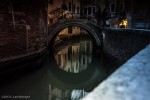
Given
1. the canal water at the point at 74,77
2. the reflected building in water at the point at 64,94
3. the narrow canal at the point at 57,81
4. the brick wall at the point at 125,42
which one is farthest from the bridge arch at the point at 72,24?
the reflected building in water at the point at 64,94

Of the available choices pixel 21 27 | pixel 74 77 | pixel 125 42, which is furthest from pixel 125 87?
pixel 21 27

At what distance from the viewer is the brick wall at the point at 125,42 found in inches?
293

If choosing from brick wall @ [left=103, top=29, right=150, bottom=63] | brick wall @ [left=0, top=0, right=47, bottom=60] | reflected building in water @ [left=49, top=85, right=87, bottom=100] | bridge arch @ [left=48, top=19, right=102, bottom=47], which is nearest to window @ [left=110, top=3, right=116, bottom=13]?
bridge arch @ [left=48, top=19, right=102, bottom=47]

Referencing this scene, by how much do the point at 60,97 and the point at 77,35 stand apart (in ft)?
64.6

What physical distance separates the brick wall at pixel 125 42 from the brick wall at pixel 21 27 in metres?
5.32

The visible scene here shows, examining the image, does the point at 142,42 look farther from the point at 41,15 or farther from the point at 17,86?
the point at 41,15

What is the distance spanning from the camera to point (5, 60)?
8148 millimetres

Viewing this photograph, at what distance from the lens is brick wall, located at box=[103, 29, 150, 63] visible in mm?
7436

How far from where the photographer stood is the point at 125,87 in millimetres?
880

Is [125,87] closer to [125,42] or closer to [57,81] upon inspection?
[57,81]

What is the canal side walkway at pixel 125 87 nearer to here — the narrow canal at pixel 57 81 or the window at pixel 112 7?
the narrow canal at pixel 57 81

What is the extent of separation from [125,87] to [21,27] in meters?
9.58

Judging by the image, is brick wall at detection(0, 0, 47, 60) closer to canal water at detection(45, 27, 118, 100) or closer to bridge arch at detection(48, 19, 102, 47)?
bridge arch at detection(48, 19, 102, 47)

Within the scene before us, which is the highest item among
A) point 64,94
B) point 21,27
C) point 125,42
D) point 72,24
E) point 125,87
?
point 72,24
